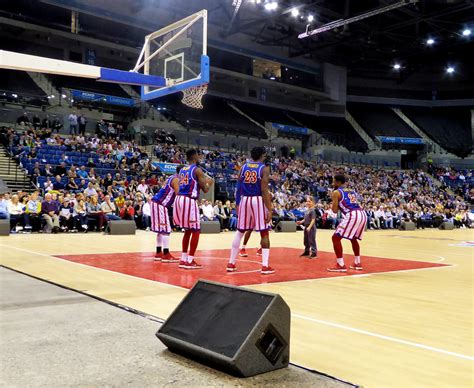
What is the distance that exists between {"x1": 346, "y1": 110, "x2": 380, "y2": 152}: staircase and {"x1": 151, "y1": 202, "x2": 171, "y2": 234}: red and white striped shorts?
35.4m

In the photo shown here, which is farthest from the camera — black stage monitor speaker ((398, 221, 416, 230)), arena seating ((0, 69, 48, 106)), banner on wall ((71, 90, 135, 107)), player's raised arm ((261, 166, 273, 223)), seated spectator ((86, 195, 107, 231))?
banner on wall ((71, 90, 135, 107))

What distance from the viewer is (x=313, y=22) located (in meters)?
30.3

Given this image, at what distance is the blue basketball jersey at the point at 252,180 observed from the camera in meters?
6.90

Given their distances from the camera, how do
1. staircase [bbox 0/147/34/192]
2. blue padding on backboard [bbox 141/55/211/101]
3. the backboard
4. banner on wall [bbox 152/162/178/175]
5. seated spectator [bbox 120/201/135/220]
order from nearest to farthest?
blue padding on backboard [bbox 141/55/211/101]
the backboard
seated spectator [bbox 120/201/135/220]
staircase [bbox 0/147/34/192]
banner on wall [bbox 152/162/178/175]

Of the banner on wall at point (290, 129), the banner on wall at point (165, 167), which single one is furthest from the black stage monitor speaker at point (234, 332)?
the banner on wall at point (290, 129)

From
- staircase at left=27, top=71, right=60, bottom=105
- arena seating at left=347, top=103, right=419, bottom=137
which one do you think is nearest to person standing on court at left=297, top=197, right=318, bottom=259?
staircase at left=27, top=71, right=60, bottom=105

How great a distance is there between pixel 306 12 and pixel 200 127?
→ 32.3 ft

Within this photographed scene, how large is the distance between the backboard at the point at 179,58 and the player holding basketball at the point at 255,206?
3085 mm

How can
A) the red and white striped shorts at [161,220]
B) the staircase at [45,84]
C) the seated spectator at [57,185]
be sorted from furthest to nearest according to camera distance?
the staircase at [45,84] → the seated spectator at [57,185] → the red and white striped shorts at [161,220]

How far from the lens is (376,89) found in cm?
4469

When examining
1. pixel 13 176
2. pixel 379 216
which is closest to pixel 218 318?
pixel 13 176

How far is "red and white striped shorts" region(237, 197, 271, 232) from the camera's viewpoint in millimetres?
6891

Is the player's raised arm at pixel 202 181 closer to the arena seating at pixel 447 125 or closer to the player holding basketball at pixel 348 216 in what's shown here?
the player holding basketball at pixel 348 216

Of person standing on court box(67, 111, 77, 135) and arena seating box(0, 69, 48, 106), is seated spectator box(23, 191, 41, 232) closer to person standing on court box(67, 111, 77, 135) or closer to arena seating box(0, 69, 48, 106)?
person standing on court box(67, 111, 77, 135)
